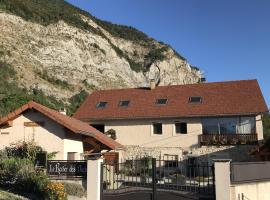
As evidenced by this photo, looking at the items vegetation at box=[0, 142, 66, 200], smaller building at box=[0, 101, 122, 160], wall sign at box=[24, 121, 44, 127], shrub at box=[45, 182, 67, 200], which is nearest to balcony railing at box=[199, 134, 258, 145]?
smaller building at box=[0, 101, 122, 160]

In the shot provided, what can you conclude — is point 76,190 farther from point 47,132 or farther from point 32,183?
point 47,132

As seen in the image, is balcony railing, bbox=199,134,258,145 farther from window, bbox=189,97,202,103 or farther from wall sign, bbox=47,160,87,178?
wall sign, bbox=47,160,87,178

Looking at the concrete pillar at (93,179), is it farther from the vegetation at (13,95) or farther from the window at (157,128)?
the vegetation at (13,95)

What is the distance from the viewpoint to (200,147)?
1394 inches

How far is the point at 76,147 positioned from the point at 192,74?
6792 cm

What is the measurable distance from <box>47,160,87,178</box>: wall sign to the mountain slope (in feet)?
63.3

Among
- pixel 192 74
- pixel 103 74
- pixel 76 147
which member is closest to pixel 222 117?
pixel 76 147

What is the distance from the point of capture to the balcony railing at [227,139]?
112 feet

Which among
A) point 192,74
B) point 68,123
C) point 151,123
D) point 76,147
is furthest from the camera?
point 192,74

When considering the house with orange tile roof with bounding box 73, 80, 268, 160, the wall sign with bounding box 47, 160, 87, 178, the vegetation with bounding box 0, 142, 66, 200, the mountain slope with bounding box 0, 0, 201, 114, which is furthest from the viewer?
the mountain slope with bounding box 0, 0, 201, 114

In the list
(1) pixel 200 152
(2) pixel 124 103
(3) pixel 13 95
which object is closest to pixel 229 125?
(1) pixel 200 152

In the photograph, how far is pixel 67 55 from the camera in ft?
201

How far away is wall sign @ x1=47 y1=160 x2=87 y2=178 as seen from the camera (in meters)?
18.5

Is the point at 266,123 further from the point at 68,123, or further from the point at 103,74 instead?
the point at 68,123
